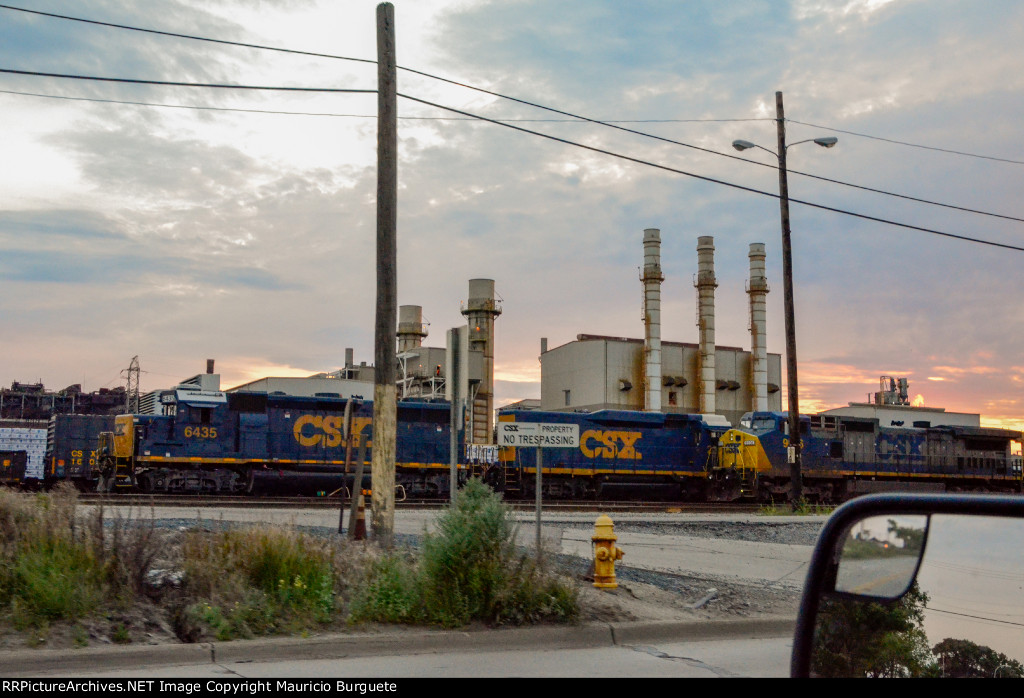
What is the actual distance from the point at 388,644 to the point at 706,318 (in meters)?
52.2

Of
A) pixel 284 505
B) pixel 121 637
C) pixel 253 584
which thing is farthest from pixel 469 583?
pixel 284 505

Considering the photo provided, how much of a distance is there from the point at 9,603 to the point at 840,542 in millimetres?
7720

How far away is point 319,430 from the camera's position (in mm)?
31297

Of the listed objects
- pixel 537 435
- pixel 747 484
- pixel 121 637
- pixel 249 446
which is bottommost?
pixel 121 637

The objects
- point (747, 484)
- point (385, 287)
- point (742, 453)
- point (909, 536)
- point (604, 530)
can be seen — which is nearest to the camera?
point (909, 536)

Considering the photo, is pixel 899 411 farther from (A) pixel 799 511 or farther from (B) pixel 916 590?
(B) pixel 916 590

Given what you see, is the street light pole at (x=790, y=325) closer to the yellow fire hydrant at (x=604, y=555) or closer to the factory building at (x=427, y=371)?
the yellow fire hydrant at (x=604, y=555)

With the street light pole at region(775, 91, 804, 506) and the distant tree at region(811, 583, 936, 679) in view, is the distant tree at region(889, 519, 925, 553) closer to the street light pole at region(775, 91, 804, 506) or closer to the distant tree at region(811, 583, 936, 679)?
the distant tree at region(811, 583, 936, 679)

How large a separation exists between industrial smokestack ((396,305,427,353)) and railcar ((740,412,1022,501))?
2842 cm

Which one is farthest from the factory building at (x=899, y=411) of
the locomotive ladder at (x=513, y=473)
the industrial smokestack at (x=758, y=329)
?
the locomotive ladder at (x=513, y=473)

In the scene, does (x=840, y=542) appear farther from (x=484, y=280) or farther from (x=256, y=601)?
(x=484, y=280)

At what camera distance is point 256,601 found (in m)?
8.14

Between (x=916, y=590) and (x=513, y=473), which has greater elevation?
(x=916, y=590)

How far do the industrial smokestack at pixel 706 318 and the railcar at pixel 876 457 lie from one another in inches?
793
